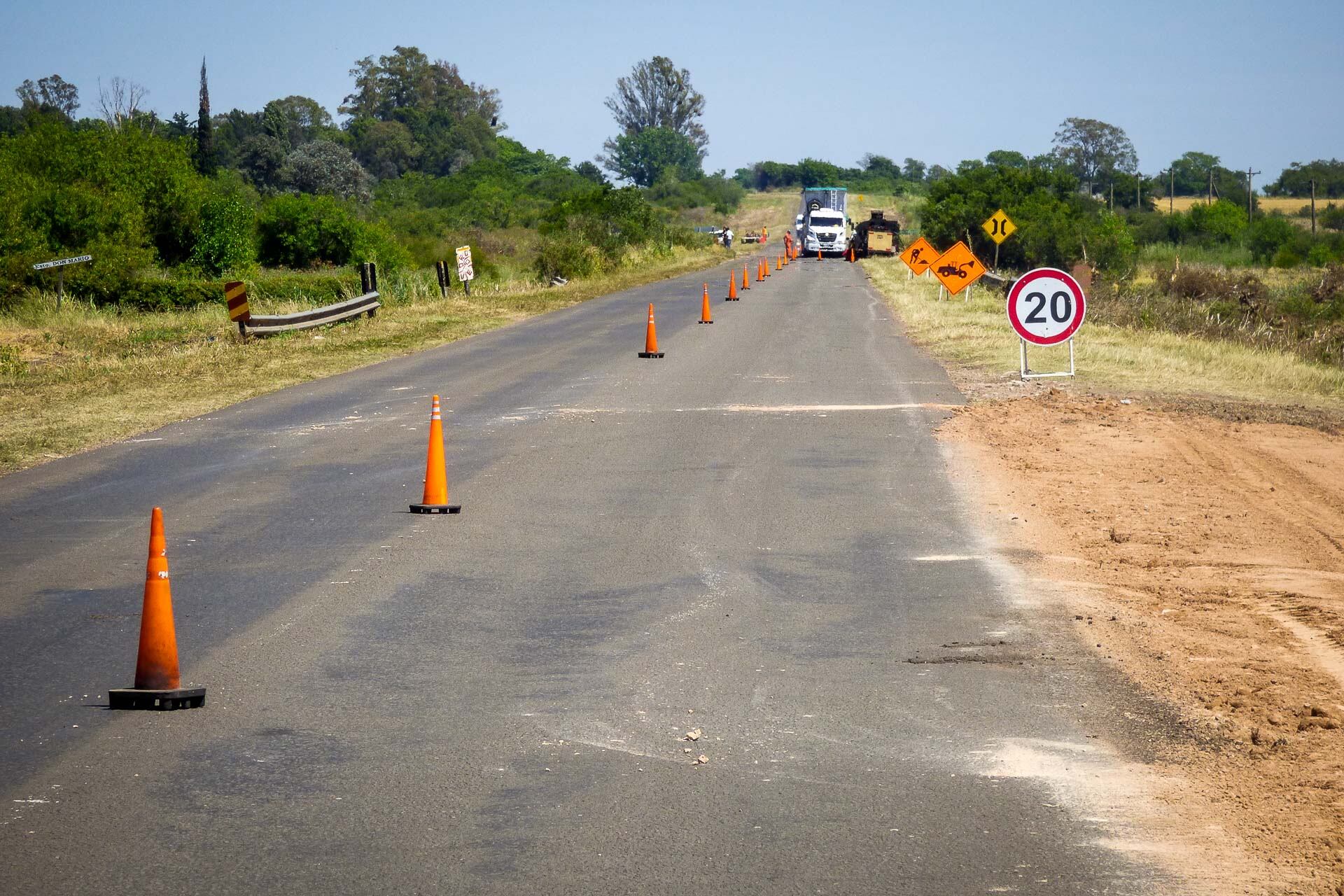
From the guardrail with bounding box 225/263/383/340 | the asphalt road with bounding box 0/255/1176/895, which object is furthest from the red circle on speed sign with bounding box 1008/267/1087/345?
the guardrail with bounding box 225/263/383/340

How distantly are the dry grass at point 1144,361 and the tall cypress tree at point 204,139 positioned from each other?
64169mm

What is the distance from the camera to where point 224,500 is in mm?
11305

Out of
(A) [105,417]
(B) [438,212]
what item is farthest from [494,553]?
(B) [438,212]

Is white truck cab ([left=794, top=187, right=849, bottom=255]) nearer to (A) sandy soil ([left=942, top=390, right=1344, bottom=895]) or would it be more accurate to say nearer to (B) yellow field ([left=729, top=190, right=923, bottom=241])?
(B) yellow field ([left=729, top=190, right=923, bottom=241])

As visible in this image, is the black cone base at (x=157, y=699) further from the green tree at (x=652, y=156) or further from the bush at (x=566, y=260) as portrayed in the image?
the green tree at (x=652, y=156)

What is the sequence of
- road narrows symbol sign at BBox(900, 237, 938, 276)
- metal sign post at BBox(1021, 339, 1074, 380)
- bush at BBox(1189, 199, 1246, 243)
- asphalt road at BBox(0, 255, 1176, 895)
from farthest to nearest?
1. bush at BBox(1189, 199, 1246, 243)
2. road narrows symbol sign at BBox(900, 237, 938, 276)
3. metal sign post at BBox(1021, 339, 1074, 380)
4. asphalt road at BBox(0, 255, 1176, 895)

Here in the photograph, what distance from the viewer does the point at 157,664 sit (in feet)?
20.2

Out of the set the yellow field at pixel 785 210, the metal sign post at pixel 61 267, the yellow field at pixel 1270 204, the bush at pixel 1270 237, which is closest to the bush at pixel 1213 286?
the bush at pixel 1270 237

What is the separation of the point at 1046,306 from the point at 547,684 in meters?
11.9

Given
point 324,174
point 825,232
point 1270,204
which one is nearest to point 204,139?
point 324,174

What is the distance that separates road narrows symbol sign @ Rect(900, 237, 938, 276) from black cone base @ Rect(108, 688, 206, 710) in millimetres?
27326

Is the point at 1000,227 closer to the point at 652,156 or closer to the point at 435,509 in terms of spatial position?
the point at 435,509

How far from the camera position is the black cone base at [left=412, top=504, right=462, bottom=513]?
10.6 metres

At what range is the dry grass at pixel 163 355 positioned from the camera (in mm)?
16266
